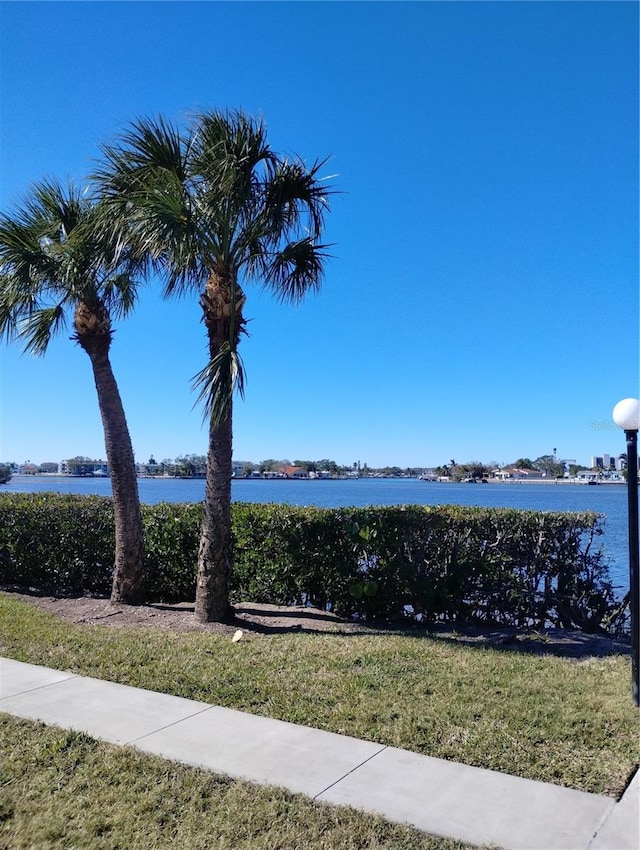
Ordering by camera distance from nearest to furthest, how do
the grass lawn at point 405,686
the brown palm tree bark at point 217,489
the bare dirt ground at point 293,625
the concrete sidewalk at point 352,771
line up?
1. the concrete sidewalk at point 352,771
2. the grass lawn at point 405,686
3. the bare dirt ground at point 293,625
4. the brown palm tree bark at point 217,489

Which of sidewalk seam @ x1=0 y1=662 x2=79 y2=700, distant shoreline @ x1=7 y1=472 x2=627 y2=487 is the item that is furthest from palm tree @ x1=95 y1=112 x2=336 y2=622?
distant shoreline @ x1=7 y1=472 x2=627 y2=487

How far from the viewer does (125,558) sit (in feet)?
31.4

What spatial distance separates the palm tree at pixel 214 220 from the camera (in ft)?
24.9

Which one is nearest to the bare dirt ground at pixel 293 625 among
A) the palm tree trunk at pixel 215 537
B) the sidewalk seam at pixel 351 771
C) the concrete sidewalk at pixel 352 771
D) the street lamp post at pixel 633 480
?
the palm tree trunk at pixel 215 537

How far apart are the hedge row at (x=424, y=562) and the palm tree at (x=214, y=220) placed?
1.08 metres

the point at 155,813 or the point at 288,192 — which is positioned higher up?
the point at 288,192

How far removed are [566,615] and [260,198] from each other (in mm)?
6512

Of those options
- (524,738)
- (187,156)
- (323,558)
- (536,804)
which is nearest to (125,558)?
(323,558)

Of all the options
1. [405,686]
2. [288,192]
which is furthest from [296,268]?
[405,686]

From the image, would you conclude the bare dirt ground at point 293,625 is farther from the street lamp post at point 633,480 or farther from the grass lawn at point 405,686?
the street lamp post at point 633,480

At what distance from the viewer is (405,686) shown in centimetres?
585

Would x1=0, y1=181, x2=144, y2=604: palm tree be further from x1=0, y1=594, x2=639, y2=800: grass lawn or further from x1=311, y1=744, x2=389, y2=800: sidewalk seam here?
x1=311, y1=744, x2=389, y2=800: sidewalk seam

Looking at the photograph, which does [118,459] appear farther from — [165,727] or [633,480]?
[633,480]

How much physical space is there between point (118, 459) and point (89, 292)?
2.44 meters
